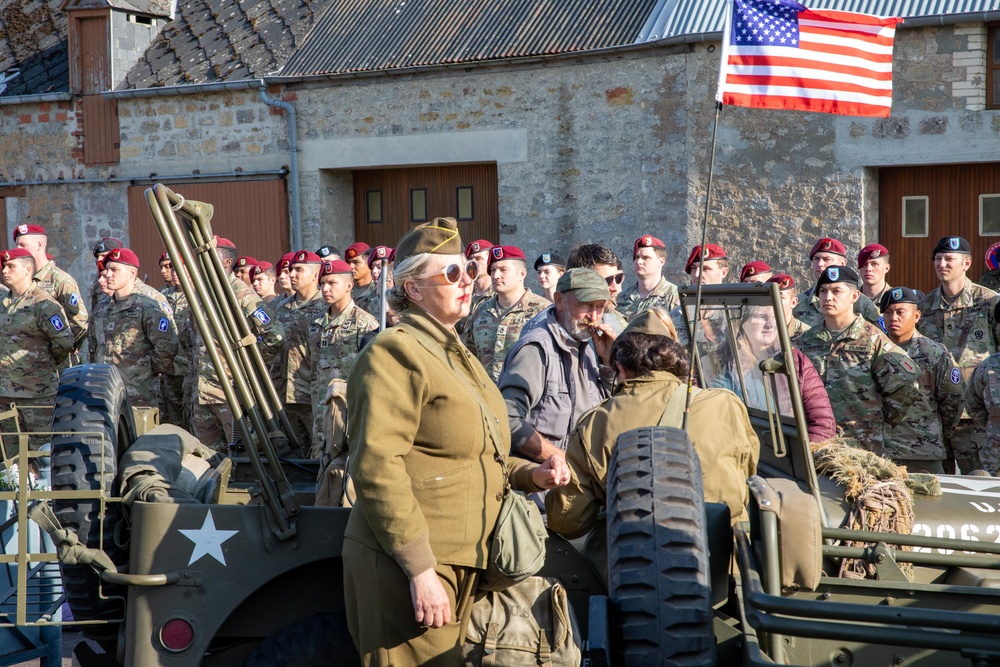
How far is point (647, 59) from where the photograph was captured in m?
12.2

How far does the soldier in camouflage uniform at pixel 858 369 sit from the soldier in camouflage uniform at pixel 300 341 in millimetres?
4122

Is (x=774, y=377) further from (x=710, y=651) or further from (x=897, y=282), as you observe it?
(x=897, y=282)

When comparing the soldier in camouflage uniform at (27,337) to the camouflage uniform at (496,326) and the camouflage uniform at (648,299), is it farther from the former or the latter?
the camouflage uniform at (648,299)

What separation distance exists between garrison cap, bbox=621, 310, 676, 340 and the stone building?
307 inches

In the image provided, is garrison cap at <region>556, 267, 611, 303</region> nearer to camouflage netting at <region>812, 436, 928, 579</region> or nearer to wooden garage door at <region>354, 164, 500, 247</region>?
camouflage netting at <region>812, 436, 928, 579</region>

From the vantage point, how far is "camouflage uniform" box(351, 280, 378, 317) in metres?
9.80

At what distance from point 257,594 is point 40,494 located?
77cm

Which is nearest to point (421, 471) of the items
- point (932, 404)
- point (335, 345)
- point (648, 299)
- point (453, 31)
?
point (932, 404)

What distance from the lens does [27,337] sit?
9.36 meters

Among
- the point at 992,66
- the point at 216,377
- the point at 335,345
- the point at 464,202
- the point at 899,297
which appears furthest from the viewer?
the point at 464,202

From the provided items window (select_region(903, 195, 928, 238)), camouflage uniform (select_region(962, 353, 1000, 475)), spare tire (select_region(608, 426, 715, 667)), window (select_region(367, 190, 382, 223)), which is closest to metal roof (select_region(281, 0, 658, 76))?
window (select_region(367, 190, 382, 223))

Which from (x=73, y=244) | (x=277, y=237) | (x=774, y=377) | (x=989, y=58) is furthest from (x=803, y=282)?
(x=73, y=244)

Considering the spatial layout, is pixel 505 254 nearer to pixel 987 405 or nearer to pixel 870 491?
pixel 987 405

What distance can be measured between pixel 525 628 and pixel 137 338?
681 centimetres
